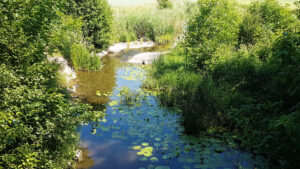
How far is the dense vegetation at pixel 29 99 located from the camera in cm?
284

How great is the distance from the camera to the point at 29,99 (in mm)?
3100

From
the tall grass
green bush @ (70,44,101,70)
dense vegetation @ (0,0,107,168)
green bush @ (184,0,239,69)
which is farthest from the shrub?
dense vegetation @ (0,0,107,168)

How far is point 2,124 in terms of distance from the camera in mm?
2432

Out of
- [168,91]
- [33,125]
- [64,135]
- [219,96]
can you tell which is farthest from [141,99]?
[33,125]

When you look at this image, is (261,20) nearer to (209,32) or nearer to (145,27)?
(209,32)

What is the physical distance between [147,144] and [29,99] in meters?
2.67

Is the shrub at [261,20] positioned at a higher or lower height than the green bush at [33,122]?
higher

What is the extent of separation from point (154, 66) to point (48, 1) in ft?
21.4

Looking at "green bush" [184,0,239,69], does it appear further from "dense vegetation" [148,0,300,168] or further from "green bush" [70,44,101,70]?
"green bush" [70,44,101,70]

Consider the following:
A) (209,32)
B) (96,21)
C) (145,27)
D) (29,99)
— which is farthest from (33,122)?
(145,27)

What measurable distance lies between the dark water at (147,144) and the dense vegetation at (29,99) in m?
0.90

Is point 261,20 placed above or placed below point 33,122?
above

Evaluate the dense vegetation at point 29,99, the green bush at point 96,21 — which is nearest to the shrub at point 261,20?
the green bush at point 96,21

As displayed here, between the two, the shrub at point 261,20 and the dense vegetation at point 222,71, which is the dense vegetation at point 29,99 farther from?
the shrub at point 261,20
